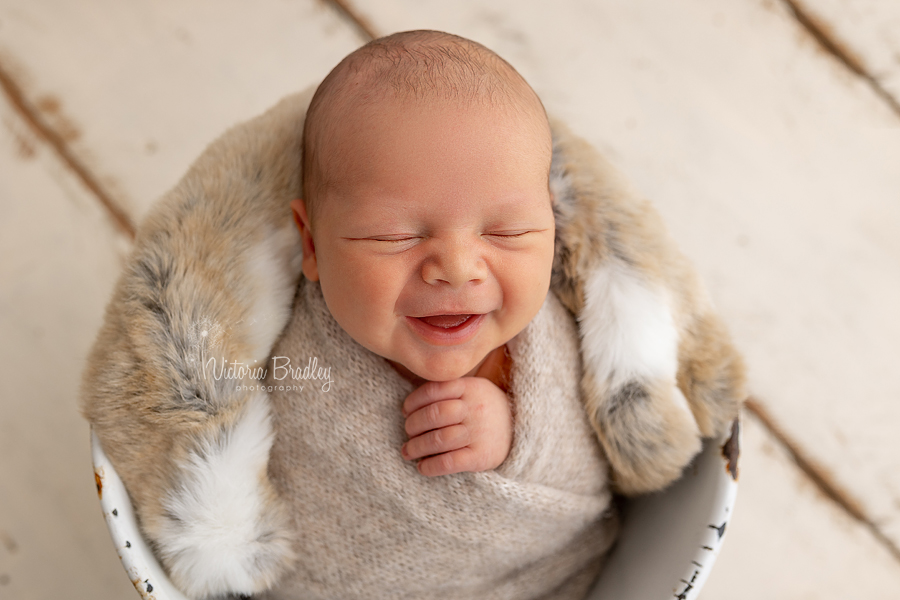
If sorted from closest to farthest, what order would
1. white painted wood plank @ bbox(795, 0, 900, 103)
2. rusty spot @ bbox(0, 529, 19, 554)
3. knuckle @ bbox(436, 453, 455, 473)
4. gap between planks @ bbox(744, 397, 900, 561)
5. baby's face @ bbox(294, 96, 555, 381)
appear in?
1. baby's face @ bbox(294, 96, 555, 381)
2. knuckle @ bbox(436, 453, 455, 473)
3. rusty spot @ bbox(0, 529, 19, 554)
4. gap between planks @ bbox(744, 397, 900, 561)
5. white painted wood plank @ bbox(795, 0, 900, 103)

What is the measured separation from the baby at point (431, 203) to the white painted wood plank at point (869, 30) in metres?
0.84

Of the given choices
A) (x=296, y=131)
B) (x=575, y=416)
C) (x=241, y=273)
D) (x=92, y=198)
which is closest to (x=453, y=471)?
(x=575, y=416)

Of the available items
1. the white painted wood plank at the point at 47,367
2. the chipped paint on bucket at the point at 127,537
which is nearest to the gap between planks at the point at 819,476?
the chipped paint on bucket at the point at 127,537

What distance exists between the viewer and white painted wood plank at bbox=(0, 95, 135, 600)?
3.77 ft

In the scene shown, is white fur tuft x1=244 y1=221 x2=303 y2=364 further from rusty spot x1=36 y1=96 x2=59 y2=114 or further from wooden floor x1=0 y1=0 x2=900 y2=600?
rusty spot x1=36 y1=96 x2=59 y2=114

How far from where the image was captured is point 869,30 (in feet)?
4.46

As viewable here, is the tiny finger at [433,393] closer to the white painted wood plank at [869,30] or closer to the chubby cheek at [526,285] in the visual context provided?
the chubby cheek at [526,285]

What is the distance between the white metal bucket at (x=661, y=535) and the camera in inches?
31.8

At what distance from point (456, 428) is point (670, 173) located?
27.6 inches

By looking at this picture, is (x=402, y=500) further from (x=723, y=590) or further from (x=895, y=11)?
(x=895, y=11)

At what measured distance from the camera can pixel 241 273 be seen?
921 mm

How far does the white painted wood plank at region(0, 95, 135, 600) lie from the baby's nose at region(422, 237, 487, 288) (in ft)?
2.28

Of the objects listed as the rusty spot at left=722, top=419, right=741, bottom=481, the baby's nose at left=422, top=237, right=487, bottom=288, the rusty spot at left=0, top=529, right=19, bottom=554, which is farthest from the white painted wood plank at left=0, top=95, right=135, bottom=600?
the rusty spot at left=722, top=419, right=741, bottom=481

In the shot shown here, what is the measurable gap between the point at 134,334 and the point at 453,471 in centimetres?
43
